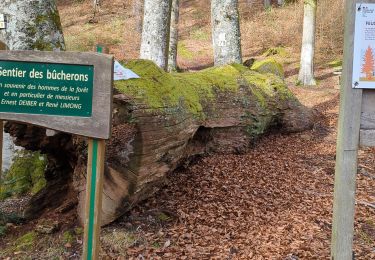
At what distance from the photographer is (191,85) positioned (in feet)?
20.5

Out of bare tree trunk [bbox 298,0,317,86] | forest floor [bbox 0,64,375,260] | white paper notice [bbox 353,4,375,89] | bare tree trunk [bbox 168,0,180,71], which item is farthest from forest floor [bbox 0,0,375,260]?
bare tree trunk [bbox 298,0,317,86]

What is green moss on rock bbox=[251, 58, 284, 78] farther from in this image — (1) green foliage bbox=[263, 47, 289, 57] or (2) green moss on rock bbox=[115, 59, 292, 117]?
(1) green foliage bbox=[263, 47, 289, 57]

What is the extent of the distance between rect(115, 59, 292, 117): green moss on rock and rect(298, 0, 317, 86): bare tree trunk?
5.40 metres

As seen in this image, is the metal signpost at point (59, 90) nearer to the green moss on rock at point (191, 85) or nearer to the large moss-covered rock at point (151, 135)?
the large moss-covered rock at point (151, 135)

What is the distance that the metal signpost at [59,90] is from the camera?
2.96 m

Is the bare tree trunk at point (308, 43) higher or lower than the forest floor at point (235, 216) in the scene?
higher

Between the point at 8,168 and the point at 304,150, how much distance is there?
16.7 ft

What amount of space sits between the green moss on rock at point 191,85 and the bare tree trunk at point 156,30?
5.26 ft

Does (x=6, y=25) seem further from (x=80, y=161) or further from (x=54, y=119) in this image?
(x=54, y=119)

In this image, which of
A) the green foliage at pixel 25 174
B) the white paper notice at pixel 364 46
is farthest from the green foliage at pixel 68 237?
the white paper notice at pixel 364 46

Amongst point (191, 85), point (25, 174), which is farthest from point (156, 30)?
point (25, 174)

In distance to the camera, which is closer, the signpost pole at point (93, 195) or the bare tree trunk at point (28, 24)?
the signpost pole at point (93, 195)

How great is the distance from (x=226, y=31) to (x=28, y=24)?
4.80 m

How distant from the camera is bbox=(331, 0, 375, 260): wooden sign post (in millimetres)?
2910
